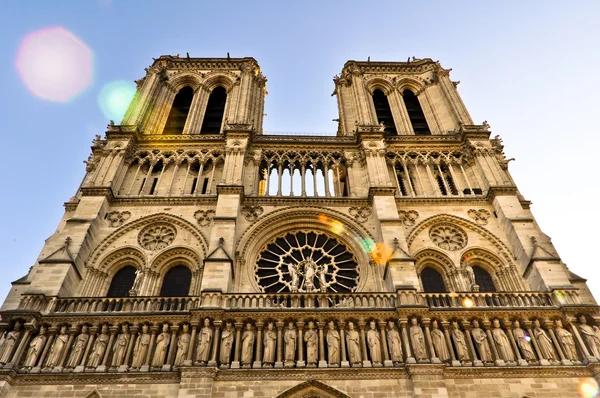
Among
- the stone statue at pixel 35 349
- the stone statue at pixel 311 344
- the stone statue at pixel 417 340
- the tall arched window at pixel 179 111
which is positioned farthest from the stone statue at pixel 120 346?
the tall arched window at pixel 179 111

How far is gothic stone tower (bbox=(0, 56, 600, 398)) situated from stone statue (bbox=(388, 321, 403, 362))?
8 centimetres

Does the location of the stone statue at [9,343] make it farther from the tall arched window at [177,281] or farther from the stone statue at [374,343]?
the stone statue at [374,343]

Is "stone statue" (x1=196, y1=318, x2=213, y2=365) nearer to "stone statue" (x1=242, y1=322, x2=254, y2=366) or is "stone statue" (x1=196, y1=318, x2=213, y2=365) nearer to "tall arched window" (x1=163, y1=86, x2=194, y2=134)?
"stone statue" (x1=242, y1=322, x2=254, y2=366)

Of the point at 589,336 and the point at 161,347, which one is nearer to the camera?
the point at 161,347

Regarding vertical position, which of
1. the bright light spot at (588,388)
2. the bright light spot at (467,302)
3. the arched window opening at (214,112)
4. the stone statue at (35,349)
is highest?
the arched window opening at (214,112)

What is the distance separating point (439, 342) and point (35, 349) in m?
11.6

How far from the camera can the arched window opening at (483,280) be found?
54.9 feet

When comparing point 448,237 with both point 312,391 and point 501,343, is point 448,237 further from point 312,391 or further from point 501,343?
point 312,391

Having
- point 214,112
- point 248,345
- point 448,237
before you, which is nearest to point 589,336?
point 448,237

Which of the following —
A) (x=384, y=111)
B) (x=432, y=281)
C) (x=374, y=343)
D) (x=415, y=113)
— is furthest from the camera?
(x=384, y=111)

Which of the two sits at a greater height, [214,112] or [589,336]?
[214,112]

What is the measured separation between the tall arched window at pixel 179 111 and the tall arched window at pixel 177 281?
9483 millimetres

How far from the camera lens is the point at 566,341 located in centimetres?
1328

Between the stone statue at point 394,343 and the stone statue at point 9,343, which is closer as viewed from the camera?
the stone statue at point 9,343
